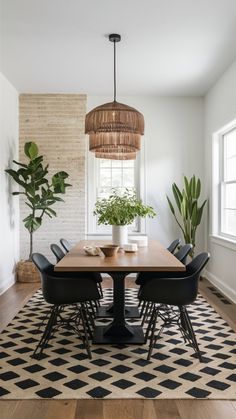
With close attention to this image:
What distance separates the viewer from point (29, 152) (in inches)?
244

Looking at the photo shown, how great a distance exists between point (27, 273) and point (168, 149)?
2.93m

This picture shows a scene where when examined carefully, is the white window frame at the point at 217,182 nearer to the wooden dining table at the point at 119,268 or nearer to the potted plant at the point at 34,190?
the potted plant at the point at 34,190

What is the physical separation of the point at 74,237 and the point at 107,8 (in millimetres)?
3814

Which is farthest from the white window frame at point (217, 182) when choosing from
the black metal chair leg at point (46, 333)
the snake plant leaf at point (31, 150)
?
the black metal chair leg at point (46, 333)

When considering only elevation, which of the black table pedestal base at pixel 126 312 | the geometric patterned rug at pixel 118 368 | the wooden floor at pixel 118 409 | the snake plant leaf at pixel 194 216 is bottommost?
the wooden floor at pixel 118 409

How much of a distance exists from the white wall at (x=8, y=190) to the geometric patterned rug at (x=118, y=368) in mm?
1984

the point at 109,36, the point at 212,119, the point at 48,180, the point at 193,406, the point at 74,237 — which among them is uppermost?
the point at 109,36

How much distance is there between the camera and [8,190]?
20.0 feet

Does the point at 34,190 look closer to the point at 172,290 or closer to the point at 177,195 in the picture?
the point at 177,195

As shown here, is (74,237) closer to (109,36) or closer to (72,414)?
(109,36)

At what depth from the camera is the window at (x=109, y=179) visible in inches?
270

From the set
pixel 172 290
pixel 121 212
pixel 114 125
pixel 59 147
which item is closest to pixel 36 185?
pixel 59 147

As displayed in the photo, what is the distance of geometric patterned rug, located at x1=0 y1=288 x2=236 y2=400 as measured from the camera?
271 centimetres

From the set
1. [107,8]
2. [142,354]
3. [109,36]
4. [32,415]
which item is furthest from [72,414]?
[109,36]
